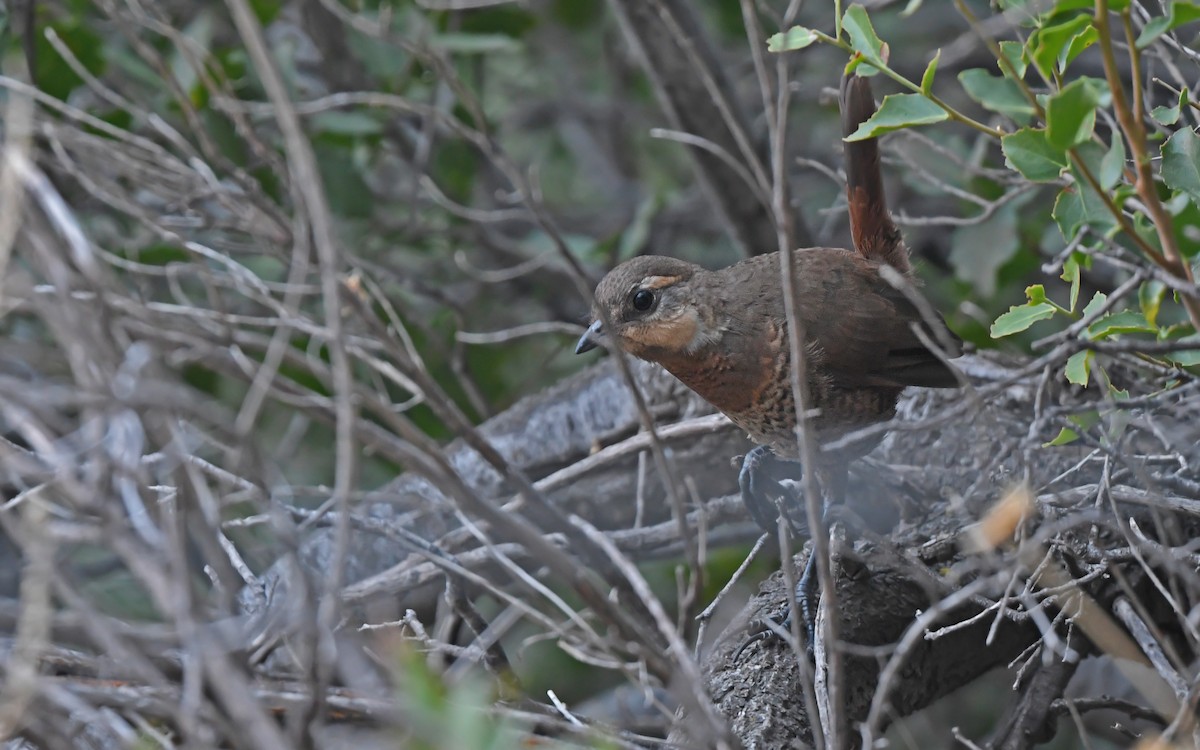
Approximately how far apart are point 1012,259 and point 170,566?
3.31 meters

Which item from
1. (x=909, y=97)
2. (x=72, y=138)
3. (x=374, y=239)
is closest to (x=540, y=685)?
(x=374, y=239)

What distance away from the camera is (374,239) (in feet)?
15.7

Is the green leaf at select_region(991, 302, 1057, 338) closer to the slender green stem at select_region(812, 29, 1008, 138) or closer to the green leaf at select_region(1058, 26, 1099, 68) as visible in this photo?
the slender green stem at select_region(812, 29, 1008, 138)

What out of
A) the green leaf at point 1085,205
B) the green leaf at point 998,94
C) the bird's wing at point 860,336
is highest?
the green leaf at point 998,94

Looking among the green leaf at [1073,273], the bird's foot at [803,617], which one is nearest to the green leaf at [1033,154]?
the green leaf at [1073,273]

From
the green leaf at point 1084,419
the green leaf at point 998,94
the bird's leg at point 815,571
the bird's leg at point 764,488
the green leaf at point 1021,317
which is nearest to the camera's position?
the green leaf at point 998,94

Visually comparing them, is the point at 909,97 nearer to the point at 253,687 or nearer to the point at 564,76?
the point at 253,687

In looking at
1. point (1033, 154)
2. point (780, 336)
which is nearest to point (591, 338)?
point (780, 336)

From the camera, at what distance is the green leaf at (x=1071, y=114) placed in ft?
5.35

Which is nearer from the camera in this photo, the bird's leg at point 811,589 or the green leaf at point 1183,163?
the green leaf at point 1183,163

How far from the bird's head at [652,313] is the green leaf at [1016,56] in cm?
126

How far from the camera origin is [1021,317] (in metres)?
2.15

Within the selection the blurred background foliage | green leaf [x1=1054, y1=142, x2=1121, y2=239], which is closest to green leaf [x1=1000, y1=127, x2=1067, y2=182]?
green leaf [x1=1054, y1=142, x2=1121, y2=239]

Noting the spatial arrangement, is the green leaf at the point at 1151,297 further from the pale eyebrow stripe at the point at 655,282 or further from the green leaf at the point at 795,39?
the pale eyebrow stripe at the point at 655,282
